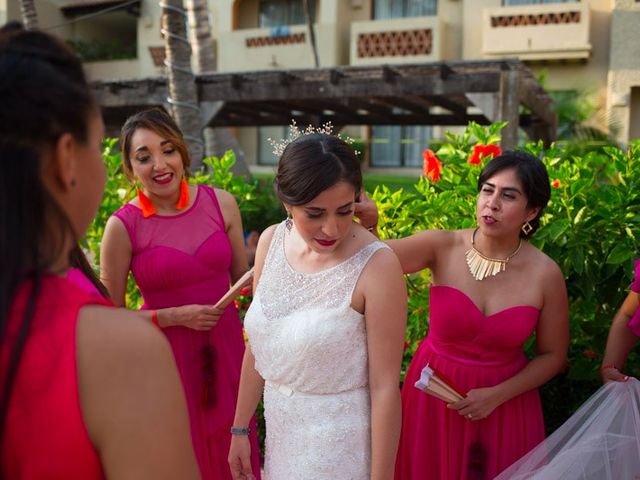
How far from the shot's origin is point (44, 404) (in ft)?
3.15

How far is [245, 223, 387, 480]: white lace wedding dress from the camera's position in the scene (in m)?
2.00

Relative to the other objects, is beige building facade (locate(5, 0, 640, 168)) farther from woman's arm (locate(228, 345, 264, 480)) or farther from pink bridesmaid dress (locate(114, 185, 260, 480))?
woman's arm (locate(228, 345, 264, 480))

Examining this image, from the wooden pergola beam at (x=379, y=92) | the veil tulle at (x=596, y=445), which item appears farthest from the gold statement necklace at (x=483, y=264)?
the wooden pergola beam at (x=379, y=92)

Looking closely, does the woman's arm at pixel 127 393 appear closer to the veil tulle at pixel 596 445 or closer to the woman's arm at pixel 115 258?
the veil tulle at pixel 596 445

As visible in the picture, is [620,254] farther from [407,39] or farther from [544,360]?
[407,39]

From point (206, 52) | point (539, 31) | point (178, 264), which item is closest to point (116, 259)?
Result: point (178, 264)

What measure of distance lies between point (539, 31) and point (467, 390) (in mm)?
16422

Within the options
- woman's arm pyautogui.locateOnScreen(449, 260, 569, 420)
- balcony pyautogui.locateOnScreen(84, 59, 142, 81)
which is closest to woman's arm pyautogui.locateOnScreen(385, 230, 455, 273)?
woman's arm pyautogui.locateOnScreen(449, 260, 569, 420)

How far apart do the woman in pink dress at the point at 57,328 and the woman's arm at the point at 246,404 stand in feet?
4.10

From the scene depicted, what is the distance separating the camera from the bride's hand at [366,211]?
253cm

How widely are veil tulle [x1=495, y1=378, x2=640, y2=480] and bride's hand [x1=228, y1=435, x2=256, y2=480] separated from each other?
0.88 m

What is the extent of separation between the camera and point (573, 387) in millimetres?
3223

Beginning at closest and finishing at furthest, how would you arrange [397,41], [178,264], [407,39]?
[178,264] → [407,39] → [397,41]

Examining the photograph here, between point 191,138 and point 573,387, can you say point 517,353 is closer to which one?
point 573,387
